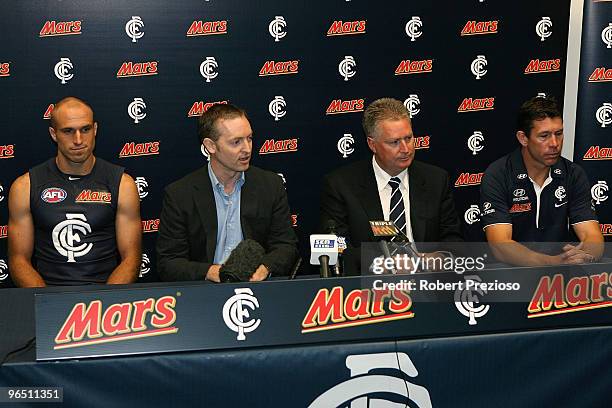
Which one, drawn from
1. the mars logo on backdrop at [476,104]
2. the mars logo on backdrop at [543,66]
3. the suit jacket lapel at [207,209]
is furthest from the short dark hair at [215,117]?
the mars logo on backdrop at [543,66]

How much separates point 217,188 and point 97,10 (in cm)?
178

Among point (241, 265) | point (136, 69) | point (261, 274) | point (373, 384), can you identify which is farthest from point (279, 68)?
point (373, 384)

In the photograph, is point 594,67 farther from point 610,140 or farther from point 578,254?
point 578,254

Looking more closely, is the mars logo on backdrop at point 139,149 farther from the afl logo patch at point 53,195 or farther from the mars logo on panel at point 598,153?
the mars logo on panel at point 598,153

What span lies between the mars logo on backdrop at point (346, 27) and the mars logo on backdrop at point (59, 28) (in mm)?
1600

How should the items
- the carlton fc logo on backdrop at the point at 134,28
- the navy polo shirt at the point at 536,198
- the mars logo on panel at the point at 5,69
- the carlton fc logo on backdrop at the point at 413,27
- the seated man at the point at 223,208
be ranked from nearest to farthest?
the seated man at the point at 223,208 < the navy polo shirt at the point at 536,198 < the mars logo on panel at the point at 5,69 < the carlton fc logo on backdrop at the point at 134,28 < the carlton fc logo on backdrop at the point at 413,27

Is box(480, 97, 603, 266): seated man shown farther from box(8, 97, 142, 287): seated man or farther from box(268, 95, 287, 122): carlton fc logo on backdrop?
box(8, 97, 142, 287): seated man

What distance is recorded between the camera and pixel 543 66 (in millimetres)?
5219

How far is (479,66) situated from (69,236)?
299cm

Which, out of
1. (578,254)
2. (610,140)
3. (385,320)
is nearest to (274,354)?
(385,320)

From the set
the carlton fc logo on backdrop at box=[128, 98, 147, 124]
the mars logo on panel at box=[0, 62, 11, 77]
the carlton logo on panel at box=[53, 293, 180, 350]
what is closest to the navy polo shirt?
the carlton logo on panel at box=[53, 293, 180, 350]

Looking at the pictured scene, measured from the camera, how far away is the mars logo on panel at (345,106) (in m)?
5.01

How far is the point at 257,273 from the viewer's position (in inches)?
116

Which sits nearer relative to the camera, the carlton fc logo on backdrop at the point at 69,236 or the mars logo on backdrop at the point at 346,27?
the carlton fc logo on backdrop at the point at 69,236
